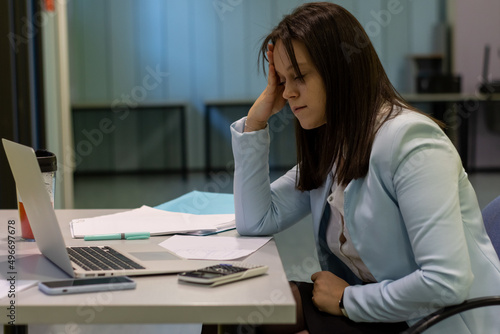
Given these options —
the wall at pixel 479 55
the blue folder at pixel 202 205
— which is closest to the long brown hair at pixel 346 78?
the blue folder at pixel 202 205

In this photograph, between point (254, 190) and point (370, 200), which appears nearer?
point (370, 200)

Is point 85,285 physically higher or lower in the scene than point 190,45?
lower

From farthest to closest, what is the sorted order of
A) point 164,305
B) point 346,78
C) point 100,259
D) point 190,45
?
point 190,45 → point 346,78 → point 100,259 → point 164,305

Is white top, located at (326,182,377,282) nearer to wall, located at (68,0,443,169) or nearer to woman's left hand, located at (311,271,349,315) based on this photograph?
woman's left hand, located at (311,271,349,315)

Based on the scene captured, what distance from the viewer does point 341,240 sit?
1.35 m

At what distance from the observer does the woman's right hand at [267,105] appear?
1.52m

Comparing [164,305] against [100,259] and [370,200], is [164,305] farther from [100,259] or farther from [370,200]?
[370,200]

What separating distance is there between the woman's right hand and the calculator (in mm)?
504

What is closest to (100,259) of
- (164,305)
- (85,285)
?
(85,285)

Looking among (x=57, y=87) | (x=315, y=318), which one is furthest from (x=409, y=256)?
(x=57, y=87)

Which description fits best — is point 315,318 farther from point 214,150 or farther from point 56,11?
point 214,150

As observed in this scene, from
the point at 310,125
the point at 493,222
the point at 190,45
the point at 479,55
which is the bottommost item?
the point at 493,222

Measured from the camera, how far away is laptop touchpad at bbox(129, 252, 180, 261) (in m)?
1.19

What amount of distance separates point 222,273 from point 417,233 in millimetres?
345
